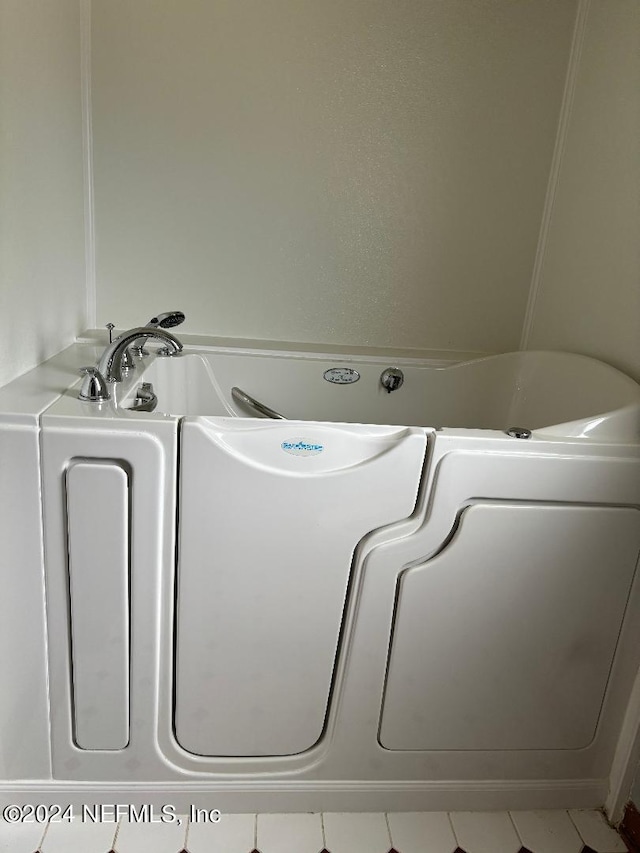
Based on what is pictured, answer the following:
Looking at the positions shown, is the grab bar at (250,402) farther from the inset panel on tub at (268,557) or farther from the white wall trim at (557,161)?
the white wall trim at (557,161)

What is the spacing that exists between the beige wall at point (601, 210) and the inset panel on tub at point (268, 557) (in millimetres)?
695

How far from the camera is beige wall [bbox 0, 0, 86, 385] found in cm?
126

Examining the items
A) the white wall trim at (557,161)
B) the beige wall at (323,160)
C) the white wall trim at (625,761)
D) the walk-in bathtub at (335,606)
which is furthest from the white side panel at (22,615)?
the white wall trim at (557,161)

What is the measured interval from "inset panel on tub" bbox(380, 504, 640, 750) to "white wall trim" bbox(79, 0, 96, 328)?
4.00 feet

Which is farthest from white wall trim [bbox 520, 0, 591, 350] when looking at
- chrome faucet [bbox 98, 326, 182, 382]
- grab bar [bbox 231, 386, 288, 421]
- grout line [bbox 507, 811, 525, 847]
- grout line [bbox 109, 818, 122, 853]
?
grout line [bbox 109, 818, 122, 853]

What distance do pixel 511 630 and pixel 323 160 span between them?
1.33 m

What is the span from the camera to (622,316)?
1.54 metres

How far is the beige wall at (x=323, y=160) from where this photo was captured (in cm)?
177

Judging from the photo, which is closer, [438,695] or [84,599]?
[84,599]

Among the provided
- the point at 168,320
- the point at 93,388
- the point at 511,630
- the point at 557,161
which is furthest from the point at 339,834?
the point at 557,161

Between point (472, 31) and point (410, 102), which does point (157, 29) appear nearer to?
point (410, 102)

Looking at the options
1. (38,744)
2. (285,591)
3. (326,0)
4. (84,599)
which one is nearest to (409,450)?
(285,591)

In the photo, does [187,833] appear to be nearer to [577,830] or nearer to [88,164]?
[577,830]

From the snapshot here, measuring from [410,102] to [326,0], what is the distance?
337 mm
